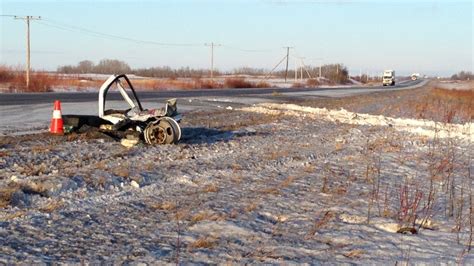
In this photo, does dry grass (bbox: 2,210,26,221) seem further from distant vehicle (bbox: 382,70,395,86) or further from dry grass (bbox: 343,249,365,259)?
distant vehicle (bbox: 382,70,395,86)

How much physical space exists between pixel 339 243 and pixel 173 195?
8.33 ft

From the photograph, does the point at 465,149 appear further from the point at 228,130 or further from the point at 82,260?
the point at 82,260

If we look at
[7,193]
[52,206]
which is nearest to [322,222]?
[52,206]

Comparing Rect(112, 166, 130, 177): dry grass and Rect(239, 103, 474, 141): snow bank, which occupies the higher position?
Rect(239, 103, 474, 141): snow bank

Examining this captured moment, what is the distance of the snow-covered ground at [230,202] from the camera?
18.9 feet

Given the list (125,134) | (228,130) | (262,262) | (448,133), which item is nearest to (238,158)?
(125,134)

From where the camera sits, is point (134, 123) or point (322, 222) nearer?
point (322, 222)

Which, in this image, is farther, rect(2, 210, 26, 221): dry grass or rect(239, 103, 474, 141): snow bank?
rect(239, 103, 474, 141): snow bank

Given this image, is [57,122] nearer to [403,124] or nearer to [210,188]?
[210,188]

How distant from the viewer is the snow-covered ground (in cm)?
577

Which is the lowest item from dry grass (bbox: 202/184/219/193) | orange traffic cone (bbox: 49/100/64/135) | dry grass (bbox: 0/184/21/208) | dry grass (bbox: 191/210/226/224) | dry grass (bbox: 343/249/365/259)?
dry grass (bbox: 343/249/365/259)

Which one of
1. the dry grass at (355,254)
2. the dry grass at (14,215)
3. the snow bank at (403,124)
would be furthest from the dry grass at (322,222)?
the snow bank at (403,124)

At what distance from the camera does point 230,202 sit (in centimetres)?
773

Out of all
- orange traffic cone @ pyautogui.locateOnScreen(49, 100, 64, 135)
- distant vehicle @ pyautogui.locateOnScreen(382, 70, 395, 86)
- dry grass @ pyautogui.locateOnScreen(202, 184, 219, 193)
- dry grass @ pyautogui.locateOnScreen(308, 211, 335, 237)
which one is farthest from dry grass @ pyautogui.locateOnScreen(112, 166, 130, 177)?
distant vehicle @ pyautogui.locateOnScreen(382, 70, 395, 86)
